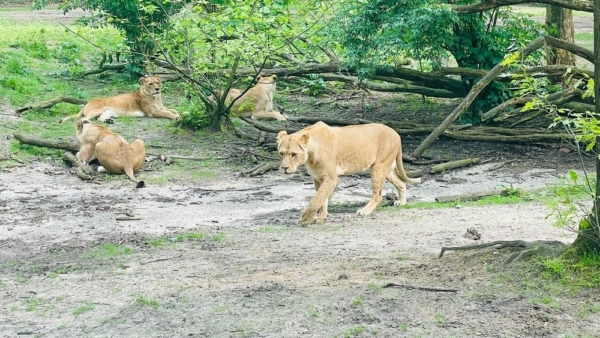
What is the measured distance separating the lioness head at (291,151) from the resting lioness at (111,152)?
3334mm

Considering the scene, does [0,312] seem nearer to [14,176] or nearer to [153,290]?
[153,290]

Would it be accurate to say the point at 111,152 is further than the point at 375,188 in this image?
Yes

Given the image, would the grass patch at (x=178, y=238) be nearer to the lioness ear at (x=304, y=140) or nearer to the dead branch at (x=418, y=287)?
the lioness ear at (x=304, y=140)

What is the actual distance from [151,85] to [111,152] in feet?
14.9

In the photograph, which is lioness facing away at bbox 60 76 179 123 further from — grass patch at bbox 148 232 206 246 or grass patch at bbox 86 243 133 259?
grass patch at bbox 86 243 133 259

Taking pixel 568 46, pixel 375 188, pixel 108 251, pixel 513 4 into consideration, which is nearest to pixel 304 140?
pixel 375 188

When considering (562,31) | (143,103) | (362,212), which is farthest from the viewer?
(143,103)

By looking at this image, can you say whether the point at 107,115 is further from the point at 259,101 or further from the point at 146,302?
the point at 146,302

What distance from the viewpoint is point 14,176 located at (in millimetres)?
12852

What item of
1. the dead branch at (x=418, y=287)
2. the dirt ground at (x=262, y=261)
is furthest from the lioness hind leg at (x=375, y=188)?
the dead branch at (x=418, y=287)

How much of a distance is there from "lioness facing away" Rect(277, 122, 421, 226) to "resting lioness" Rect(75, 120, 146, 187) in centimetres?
328

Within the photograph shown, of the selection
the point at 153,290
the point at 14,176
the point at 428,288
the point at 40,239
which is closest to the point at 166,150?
the point at 14,176

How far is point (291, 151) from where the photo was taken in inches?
400

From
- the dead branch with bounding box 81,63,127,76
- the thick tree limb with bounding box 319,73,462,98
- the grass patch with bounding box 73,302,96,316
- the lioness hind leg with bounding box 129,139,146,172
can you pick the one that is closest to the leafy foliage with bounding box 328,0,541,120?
the thick tree limb with bounding box 319,73,462,98
